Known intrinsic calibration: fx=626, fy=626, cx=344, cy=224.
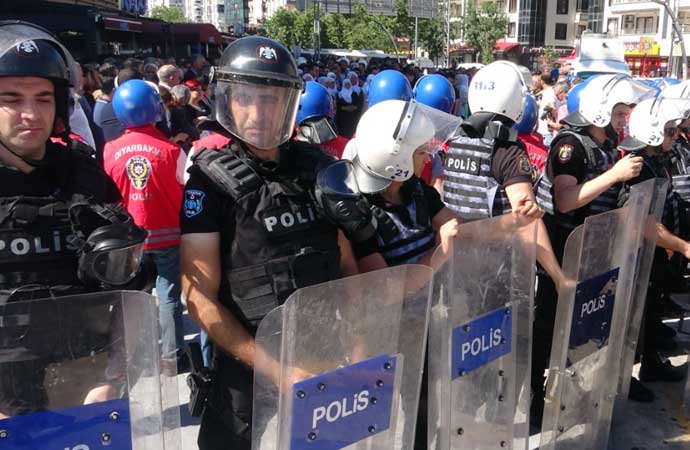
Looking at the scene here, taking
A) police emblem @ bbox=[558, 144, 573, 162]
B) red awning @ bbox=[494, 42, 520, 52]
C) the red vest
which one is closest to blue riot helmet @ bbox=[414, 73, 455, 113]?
police emblem @ bbox=[558, 144, 573, 162]

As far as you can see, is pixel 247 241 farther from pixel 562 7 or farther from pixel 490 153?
pixel 562 7

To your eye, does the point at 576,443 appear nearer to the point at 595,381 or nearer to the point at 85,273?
the point at 595,381

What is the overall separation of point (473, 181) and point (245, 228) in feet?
5.07

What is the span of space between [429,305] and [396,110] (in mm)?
735

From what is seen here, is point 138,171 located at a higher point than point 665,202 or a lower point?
higher

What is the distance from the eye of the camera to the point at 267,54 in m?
1.92

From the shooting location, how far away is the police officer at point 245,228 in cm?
181

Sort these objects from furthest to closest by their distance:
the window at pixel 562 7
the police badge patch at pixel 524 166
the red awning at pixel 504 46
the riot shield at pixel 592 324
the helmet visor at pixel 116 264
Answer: the window at pixel 562 7 < the red awning at pixel 504 46 < the police badge patch at pixel 524 166 < the riot shield at pixel 592 324 < the helmet visor at pixel 116 264

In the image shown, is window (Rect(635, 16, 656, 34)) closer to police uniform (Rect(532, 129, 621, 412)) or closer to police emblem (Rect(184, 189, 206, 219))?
police uniform (Rect(532, 129, 621, 412))

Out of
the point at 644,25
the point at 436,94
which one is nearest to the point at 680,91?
the point at 436,94

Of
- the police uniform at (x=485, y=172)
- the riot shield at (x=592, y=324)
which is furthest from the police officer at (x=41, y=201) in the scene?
the police uniform at (x=485, y=172)

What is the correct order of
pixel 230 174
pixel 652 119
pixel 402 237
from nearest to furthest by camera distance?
pixel 230 174 < pixel 402 237 < pixel 652 119

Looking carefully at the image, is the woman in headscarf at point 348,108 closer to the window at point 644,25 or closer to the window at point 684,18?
the window at point 684,18

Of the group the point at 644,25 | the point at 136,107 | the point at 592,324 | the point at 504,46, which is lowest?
the point at 592,324
